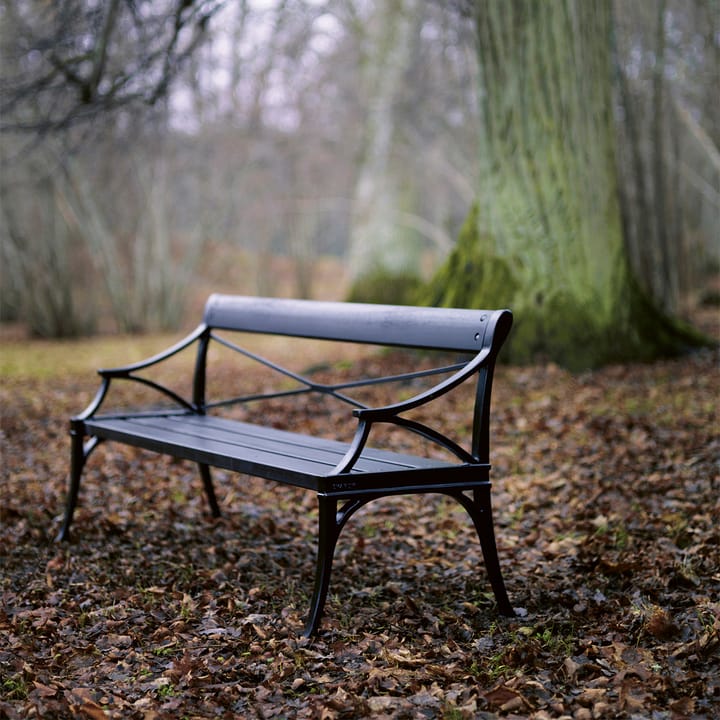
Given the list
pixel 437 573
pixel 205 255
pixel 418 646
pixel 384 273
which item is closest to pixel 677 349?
pixel 437 573

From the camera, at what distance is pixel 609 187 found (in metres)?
7.45

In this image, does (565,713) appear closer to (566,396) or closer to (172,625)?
(172,625)

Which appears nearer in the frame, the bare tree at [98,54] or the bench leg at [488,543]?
the bench leg at [488,543]

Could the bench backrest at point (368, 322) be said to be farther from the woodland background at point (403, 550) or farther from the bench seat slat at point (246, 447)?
the woodland background at point (403, 550)

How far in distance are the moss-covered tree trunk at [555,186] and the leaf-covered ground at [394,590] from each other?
4.12 feet

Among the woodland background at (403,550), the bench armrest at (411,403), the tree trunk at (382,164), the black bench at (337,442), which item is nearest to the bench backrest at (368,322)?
the black bench at (337,442)

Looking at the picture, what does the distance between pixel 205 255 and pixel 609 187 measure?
14389mm

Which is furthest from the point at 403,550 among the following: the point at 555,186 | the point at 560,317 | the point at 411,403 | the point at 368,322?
the point at 555,186

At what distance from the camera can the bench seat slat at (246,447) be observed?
131 inches

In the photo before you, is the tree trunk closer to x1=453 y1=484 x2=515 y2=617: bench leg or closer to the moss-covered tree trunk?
the moss-covered tree trunk

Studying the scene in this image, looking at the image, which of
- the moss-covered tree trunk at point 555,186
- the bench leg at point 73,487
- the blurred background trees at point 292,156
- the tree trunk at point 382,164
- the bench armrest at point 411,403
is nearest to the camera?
the bench armrest at point 411,403

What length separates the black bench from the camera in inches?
124

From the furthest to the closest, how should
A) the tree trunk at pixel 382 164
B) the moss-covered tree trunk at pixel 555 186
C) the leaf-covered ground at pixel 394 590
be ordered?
the tree trunk at pixel 382 164, the moss-covered tree trunk at pixel 555 186, the leaf-covered ground at pixel 394 590

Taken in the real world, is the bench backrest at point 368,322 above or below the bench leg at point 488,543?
above
